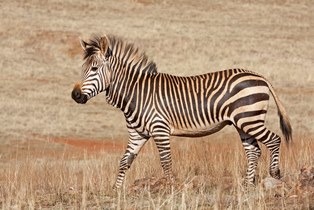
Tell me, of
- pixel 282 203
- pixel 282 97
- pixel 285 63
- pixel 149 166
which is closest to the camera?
pixel 282 203

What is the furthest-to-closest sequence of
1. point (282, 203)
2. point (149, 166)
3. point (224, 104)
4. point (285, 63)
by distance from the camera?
point (285, 63)
point (149, 166)
point (224, 104)
point (282, 203)

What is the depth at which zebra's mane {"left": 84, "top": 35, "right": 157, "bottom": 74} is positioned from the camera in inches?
442

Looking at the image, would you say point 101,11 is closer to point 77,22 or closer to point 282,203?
point 77,22

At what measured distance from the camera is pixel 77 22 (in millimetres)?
56062

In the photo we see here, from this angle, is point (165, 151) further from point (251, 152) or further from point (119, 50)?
point (119, 50)

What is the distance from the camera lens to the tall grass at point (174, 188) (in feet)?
26.0

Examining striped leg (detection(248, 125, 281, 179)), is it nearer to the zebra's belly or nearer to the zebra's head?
the zebra's belly

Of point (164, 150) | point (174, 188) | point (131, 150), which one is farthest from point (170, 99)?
point (174, 188)

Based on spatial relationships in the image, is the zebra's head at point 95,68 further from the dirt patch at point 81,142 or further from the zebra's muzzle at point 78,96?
the dirt patch at point 81,142

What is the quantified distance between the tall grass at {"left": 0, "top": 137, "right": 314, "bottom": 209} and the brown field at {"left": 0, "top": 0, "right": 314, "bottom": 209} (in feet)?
0.09

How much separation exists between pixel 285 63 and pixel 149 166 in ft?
123

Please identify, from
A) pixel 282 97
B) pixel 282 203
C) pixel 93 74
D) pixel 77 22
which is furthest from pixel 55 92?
pixel 282 203

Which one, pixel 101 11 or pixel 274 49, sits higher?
pixel 101 11

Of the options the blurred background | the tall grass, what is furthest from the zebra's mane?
the blurred background
